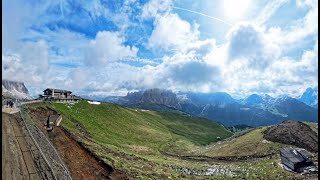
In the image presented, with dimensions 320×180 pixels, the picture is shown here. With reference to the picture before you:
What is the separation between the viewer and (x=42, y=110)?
81938 mm

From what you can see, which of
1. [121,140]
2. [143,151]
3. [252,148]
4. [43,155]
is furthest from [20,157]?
[252,148]

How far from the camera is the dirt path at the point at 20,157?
37125 millimetres

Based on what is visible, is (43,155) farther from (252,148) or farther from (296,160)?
(252,148)

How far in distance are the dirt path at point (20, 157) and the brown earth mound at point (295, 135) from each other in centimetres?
6356

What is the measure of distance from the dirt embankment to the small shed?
33430 mm

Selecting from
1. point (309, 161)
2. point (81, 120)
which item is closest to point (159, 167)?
point (309, 161)

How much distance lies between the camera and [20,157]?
41281 millimetres

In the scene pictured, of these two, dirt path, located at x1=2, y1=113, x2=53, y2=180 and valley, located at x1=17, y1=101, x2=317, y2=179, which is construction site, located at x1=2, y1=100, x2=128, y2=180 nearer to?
dirt path, located at x1=2, y1=113, x2=53, y2=180

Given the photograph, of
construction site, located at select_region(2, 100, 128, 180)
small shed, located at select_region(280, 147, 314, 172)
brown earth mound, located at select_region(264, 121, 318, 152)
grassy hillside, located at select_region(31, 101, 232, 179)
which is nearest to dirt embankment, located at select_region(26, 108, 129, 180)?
construction site, located at select_region(2, 100, 128, 180)

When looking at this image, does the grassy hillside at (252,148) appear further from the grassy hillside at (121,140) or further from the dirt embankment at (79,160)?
the dirt embankment at (79,160)

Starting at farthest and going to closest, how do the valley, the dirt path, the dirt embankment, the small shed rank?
1. the small shed
2. the valley
3. the dirt embankment
4. the dirt path

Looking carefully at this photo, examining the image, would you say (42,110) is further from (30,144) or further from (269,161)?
(269,161)

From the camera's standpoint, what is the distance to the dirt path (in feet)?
122

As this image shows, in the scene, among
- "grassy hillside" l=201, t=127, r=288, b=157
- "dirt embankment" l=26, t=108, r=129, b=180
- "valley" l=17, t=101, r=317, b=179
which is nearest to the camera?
"dirt embankment" l=26, t=108, r=129, b=180
